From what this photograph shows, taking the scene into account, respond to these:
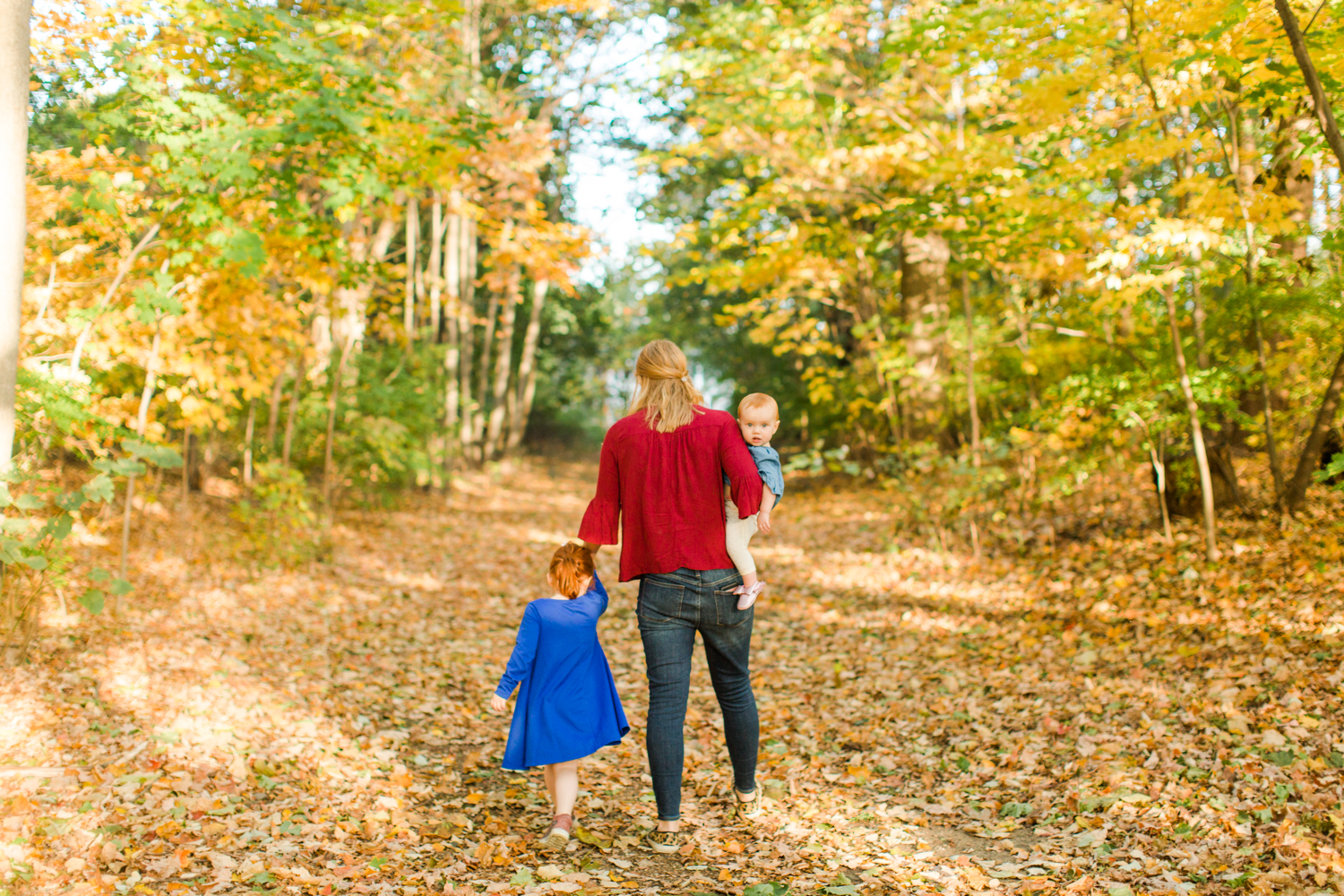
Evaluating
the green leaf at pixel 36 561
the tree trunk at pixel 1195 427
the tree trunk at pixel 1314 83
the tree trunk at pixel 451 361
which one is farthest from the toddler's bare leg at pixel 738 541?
the tree trunk at pixel 451 361

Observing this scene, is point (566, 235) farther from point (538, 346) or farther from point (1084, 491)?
point (538, 346)

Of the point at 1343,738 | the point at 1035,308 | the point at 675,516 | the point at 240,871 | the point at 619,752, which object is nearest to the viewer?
the point at 240,871

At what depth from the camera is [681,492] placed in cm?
337

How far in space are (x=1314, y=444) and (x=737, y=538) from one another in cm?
475

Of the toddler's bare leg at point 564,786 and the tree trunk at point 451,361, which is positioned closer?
the toddler's bare leg at point 564,786

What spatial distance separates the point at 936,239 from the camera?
11.3m

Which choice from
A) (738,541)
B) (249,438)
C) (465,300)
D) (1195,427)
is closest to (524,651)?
(738,541)

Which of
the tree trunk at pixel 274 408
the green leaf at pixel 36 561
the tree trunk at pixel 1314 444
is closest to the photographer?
the green leaf at pixel 36 561

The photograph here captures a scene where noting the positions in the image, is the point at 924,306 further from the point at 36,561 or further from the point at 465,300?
the point at 36,561

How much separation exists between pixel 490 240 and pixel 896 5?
626 cm

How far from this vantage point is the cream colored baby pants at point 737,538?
338cm

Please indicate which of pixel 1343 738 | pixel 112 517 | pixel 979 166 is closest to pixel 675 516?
pixel 1343 738

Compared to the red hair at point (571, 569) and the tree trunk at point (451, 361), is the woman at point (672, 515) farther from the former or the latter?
the tree trunk at point (451, 361)

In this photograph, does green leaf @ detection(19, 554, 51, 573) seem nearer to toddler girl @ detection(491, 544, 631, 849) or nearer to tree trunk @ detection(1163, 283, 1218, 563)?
toddler girl @ detection(491, 544, 631, 849)
